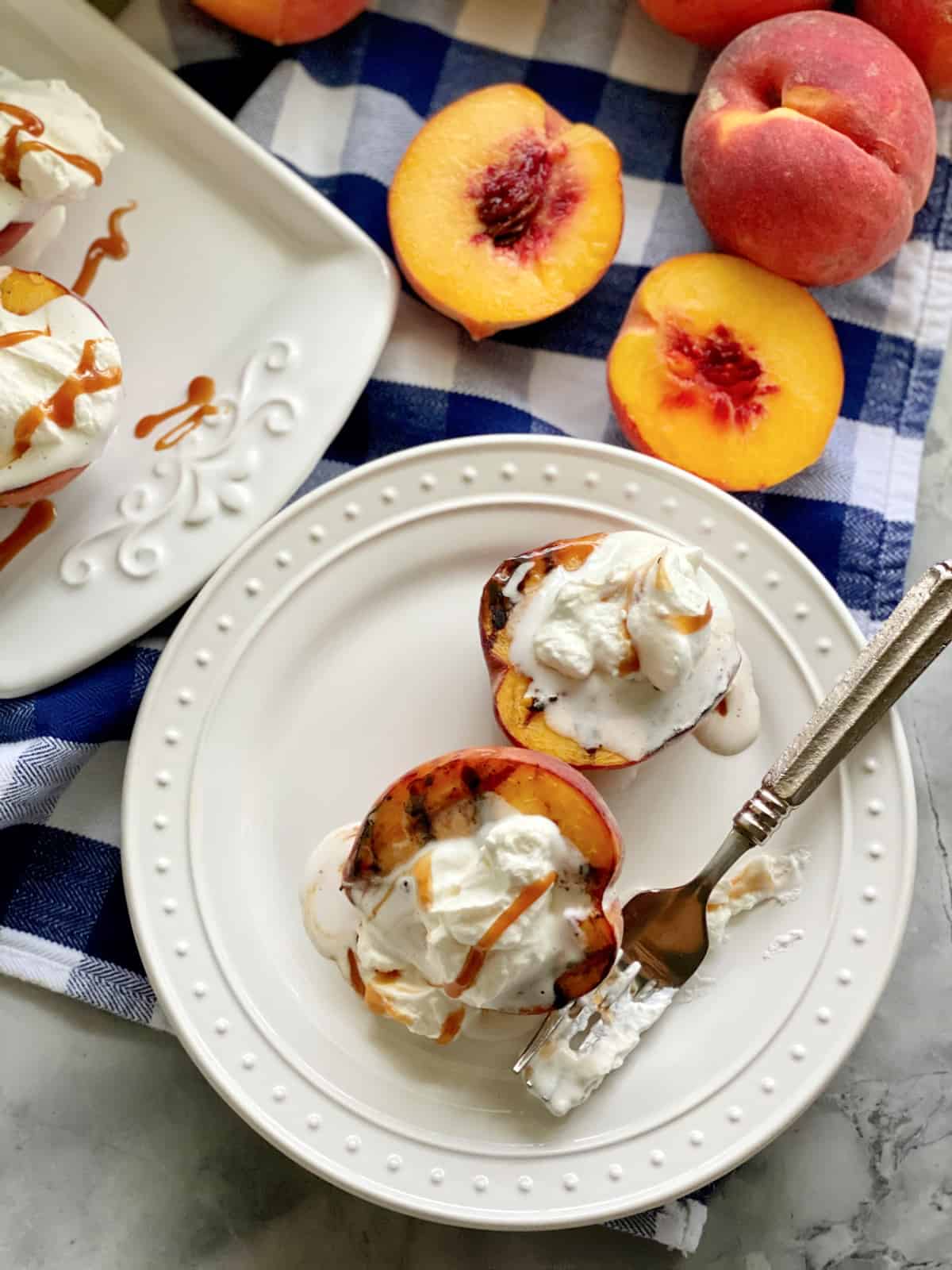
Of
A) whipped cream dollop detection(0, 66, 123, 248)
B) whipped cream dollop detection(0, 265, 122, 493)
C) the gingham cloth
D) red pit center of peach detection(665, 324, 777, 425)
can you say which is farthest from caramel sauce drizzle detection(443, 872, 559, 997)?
whipped cream dollop detection(0, 66, 123, 248)

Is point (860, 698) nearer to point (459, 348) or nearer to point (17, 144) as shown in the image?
point (459, 348)

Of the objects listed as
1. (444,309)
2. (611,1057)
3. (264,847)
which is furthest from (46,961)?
(444,309)

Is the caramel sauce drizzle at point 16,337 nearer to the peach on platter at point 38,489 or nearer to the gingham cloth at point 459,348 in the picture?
the peach on platter at point 38,489

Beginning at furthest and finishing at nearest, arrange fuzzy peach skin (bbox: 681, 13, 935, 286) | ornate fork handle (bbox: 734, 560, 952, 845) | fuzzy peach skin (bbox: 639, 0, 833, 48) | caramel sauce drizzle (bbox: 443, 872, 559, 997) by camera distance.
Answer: fuzzy peach skin (bbox: 639, 0, 833, 48) < fuzzy peach skin (bbox: 681, 13, 935, 286) < ornate fork handle (bbox: 734, 560, 952, 845) < caramel sauce drizzle (bbox: 443, 872, 559, 997)

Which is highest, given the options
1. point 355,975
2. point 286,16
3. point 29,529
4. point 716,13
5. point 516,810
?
point 716,13

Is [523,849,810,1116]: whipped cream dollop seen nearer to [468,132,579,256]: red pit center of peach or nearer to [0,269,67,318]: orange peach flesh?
[468,132,579,256]: red pit center of peach

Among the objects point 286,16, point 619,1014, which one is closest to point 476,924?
point 619,1014

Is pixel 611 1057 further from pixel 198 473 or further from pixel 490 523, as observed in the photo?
pixel 198 473

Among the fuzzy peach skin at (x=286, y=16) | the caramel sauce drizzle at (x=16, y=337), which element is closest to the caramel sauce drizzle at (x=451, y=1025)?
the caramel sauce drizzle at (x=16, y=337)
